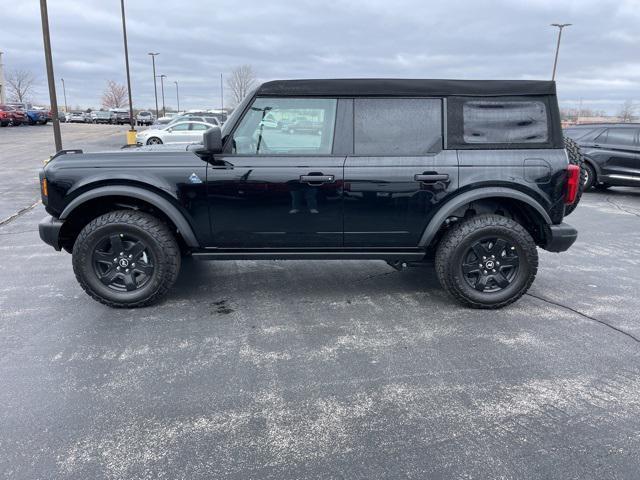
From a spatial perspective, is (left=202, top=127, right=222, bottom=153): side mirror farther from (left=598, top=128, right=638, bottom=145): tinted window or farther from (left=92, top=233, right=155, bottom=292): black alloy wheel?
(left=598, top=128, right=638, bottom=145): tinted window

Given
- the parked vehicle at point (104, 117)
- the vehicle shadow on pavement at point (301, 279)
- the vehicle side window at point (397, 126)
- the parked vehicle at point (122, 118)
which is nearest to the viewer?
the vehicle side window at point (397, 126)

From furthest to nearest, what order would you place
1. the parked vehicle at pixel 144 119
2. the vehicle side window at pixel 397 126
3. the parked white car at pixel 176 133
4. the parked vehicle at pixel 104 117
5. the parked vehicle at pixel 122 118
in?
the parked vehicle at pixel 104 117 → the parked vehicle at pixel 122 118 → the parked vehicle at pixel 144 119 → the parked white car at pixel 176 133 → the vehicle side window at pixel 397 126

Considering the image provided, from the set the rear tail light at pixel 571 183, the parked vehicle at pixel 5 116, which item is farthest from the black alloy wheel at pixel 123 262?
the parked vehicle at pixel 5 116

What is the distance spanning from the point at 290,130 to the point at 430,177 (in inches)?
48.2

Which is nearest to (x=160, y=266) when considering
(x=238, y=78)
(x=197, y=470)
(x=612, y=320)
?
(x=197, y=470)

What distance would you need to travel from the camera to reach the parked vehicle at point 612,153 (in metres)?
11.0

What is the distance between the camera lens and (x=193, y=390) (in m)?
3.04

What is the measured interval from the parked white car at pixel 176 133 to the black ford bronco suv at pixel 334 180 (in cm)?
1696

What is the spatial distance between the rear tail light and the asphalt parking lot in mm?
981

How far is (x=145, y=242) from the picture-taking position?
13.6 feet

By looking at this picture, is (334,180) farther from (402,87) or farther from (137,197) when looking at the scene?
(137,197)

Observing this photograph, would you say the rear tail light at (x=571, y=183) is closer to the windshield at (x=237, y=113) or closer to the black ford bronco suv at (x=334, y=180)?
the black ford bronco suv at (x=334, y=180)

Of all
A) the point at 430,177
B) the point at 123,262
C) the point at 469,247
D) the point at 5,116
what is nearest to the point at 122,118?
the point at 5,116

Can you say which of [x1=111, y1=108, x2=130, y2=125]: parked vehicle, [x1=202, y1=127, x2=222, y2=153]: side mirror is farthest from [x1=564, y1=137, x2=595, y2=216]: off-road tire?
[x1=111, y1=108, x2=130, y2=125]: parked vehicle
